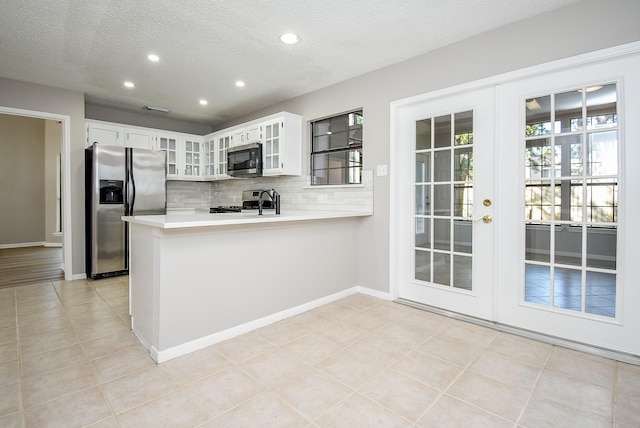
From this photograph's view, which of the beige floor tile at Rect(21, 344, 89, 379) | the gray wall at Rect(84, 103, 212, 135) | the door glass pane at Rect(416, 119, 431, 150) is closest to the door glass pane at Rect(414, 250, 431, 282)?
the door glass pane at Rect(416, 119, 431, 150)

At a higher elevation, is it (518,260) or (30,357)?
(518,260)

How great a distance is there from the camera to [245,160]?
4504mm

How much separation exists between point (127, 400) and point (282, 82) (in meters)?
3.38

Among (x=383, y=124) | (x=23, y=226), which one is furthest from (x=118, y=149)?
(x=23, y=226)

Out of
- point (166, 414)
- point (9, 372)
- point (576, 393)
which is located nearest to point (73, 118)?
point (9, 372)

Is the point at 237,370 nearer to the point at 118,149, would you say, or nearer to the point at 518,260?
the point at 518,260

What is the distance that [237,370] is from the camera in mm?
1933

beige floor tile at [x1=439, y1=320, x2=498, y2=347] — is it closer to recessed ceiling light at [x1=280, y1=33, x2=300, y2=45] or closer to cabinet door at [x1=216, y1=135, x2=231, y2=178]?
recessed ceiling light at [x1=280, y1=33, x2=300, y2=45]

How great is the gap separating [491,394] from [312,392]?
3.20ft

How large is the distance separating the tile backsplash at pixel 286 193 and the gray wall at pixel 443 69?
0.23m

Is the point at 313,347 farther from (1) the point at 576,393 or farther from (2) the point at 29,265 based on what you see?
(2) the point at 29,265

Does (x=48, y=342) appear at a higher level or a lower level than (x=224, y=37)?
lower

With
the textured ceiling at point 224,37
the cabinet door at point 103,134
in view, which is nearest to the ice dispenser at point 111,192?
the cabinet door at point 103,134

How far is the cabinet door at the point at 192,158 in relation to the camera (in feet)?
18.0
